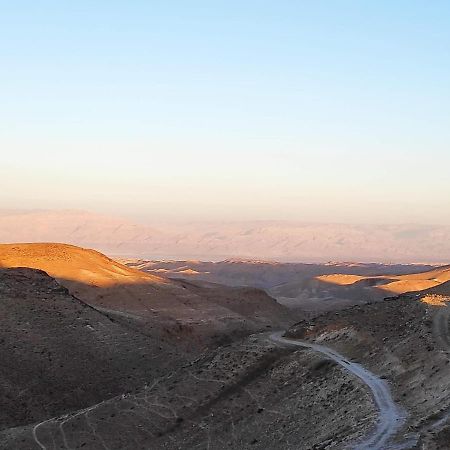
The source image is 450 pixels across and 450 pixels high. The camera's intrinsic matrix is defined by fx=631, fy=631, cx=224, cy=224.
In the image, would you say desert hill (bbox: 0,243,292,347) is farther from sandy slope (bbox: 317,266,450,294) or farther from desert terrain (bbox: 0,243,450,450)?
sandy slope (bbox: 317,266,450,294)

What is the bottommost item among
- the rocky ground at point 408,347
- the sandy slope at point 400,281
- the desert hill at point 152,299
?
the sandy slope at point 400,281

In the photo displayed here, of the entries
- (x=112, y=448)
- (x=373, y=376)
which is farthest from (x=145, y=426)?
(x=373, y=376)

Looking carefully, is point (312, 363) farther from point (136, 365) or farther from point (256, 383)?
point (136, 365)

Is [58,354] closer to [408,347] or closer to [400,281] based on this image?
[408,347]

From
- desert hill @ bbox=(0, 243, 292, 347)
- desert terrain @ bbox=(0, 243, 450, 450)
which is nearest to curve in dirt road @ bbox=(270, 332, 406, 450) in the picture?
desert terrain @ bbox=(0, 243, 450, 450)

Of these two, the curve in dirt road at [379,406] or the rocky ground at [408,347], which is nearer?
the curve in dirt road at [379,406]

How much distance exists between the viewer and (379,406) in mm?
28719

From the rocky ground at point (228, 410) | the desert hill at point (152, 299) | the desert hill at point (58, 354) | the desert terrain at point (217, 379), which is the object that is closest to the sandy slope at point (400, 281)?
the desert hill at point (152, 299)

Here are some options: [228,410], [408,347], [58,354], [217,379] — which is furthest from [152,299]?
[408,347]

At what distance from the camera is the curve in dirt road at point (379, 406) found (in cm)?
2383

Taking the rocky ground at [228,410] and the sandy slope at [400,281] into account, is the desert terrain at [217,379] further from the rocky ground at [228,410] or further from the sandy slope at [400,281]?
the sandy slope at [400,281]

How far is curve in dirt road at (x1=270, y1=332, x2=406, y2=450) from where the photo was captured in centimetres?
2383

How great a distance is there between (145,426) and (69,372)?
1540cm

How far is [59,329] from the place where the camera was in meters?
55.0
